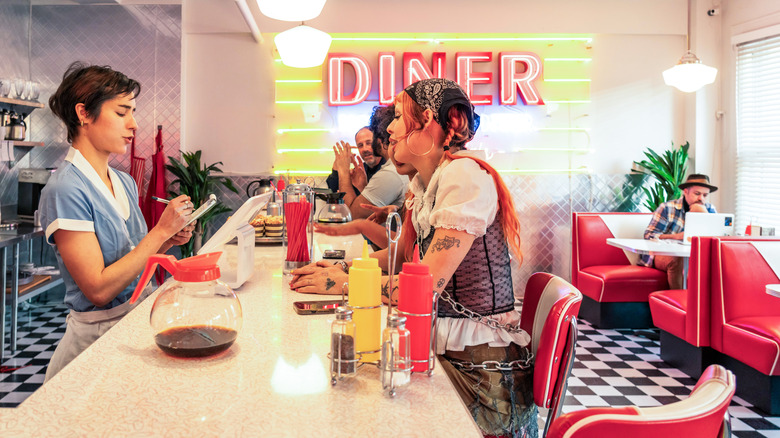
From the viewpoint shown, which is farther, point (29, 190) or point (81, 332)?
point (29, 190)

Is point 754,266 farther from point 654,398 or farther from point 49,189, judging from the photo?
point 49,189

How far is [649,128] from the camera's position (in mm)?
6875

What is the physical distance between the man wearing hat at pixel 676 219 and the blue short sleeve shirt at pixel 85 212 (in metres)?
4.95

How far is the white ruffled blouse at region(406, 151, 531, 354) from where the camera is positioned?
63.4 inches

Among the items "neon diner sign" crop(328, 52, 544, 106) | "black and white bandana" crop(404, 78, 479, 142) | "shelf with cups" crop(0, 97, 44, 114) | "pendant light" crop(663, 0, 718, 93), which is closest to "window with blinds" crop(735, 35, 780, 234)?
"pendant light" crop(663, 0, 718, 93)

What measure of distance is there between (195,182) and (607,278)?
4.48 meters

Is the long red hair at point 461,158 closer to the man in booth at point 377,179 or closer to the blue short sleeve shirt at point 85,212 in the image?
the blue short sleeve shirt at point 85,212

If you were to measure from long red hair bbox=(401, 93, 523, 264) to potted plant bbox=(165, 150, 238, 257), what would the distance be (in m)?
4.38

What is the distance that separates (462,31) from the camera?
6.61 metres

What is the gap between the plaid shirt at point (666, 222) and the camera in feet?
18.7

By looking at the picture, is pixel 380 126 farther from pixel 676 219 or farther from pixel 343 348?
pixel 676 219

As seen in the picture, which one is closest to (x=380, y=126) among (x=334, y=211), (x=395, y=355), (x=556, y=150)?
(x=334, y=211)

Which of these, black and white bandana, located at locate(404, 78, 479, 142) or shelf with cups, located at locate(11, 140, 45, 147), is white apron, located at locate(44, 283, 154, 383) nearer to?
black and white bandana, located at locate(404, 78, 479, 142)

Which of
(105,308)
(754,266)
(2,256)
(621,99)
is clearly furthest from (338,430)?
(621,99)
